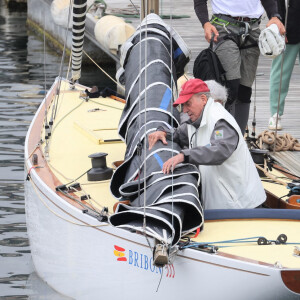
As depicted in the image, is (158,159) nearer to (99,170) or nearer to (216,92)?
(216,92)

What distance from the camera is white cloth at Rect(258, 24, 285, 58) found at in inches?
276

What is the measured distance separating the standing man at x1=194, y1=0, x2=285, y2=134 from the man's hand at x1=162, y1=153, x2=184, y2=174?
1640mm

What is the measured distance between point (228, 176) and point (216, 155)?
0.24 meters

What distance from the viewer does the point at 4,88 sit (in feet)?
49.1

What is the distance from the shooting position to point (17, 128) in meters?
12.3

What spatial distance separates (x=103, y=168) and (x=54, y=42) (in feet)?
43.2

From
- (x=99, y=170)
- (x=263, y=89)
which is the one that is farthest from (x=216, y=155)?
(x=263, y=89)

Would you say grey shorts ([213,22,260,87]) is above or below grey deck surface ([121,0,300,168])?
above

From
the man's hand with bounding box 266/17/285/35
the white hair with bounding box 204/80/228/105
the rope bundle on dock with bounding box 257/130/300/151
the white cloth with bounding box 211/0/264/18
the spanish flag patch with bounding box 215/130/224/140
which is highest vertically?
the white cloth with bounding box 211/0/264/18

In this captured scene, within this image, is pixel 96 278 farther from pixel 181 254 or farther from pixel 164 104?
pixel 164 104

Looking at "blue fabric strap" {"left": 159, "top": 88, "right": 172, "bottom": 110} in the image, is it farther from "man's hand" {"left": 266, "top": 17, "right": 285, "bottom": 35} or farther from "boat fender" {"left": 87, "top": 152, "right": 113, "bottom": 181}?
"man's hand" {"left": 266, "top": 17, "right": 285, "bottom": 35}

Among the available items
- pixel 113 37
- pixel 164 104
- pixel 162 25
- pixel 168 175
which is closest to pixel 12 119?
pixel 113 37

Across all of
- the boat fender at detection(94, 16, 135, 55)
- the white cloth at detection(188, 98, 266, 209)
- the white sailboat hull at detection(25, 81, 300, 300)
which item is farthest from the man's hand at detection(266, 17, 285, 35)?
the boat fender at detection(94, 16, 135, 55)

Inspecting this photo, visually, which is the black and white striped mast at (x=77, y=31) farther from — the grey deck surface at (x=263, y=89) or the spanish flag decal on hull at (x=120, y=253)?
the spanish flag decal on hull at (x=120, y=253)
